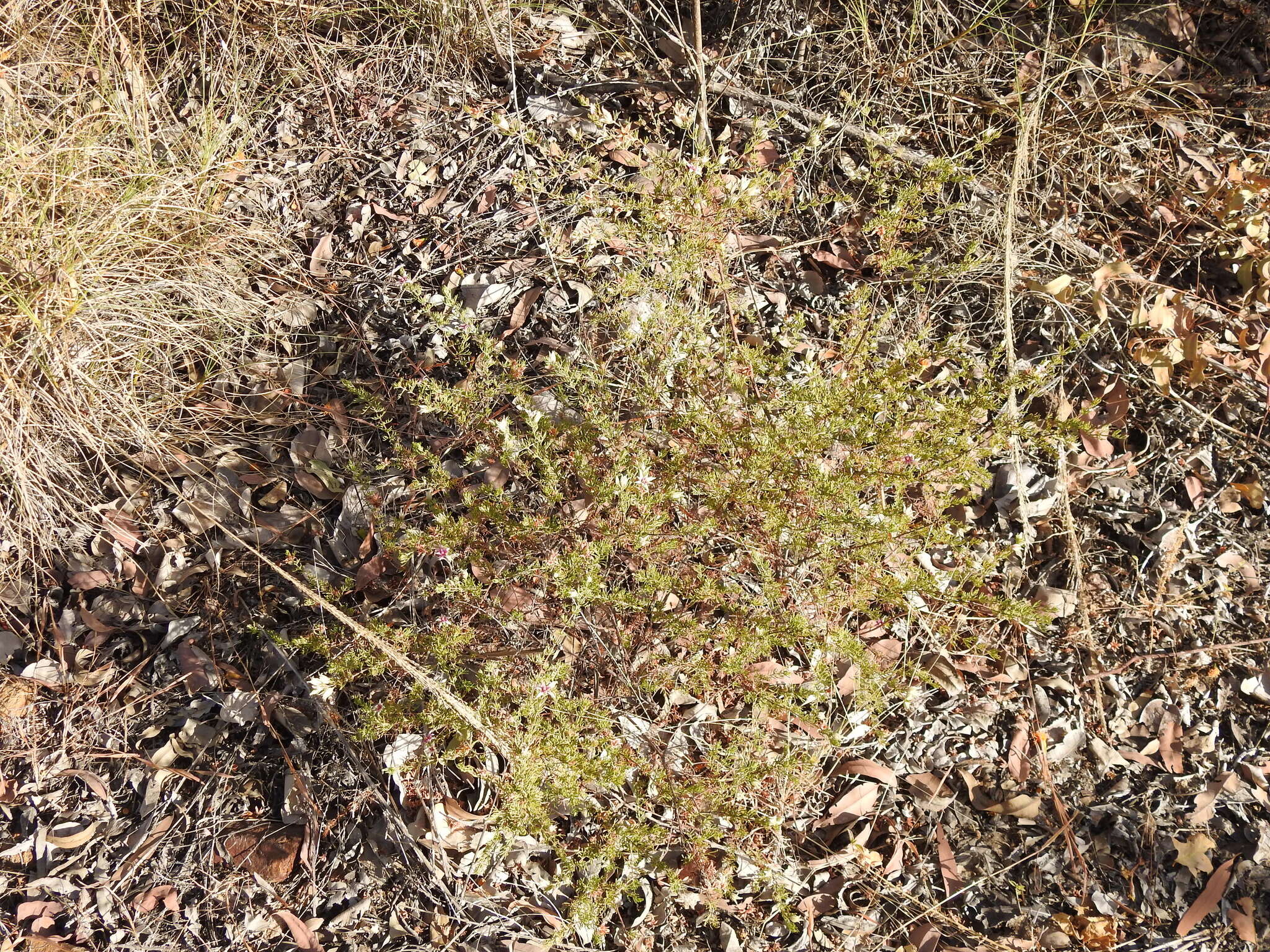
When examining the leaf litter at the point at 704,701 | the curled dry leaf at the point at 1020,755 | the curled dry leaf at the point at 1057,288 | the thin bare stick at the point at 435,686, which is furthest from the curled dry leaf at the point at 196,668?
the curled dry leaf at the point at 1057,288

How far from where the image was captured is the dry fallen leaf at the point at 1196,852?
2318mm

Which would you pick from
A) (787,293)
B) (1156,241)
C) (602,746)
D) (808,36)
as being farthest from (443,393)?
(1156,241)

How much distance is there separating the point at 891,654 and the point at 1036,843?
0.66 metres

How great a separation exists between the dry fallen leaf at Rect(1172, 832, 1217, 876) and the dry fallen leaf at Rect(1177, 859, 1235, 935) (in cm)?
3

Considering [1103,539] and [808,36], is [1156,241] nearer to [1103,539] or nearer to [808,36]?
[1103,539]

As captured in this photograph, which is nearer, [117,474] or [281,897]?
[281,897]

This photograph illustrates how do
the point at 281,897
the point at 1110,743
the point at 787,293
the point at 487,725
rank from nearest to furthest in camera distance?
1. the point at 487,725
2. the point at 281,897
3. the point at 1110,743
4. the point at 787,293

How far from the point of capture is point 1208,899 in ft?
7.52

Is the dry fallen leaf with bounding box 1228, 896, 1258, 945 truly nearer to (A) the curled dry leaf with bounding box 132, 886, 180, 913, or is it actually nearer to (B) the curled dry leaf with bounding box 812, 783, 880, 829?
(B) the curled dry leaf with bounding box 812, 783, 880, 829

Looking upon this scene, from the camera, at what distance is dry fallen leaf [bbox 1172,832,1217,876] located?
2.32 metres

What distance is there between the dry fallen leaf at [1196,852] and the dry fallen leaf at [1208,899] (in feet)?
0.08

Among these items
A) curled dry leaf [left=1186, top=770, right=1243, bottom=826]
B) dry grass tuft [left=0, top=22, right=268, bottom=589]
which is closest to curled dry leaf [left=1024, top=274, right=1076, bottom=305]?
curled dry leaf [left=1186, top=770, right=1243, bottom=826]

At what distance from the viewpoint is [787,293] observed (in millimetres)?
2723

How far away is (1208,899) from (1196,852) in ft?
0.40
